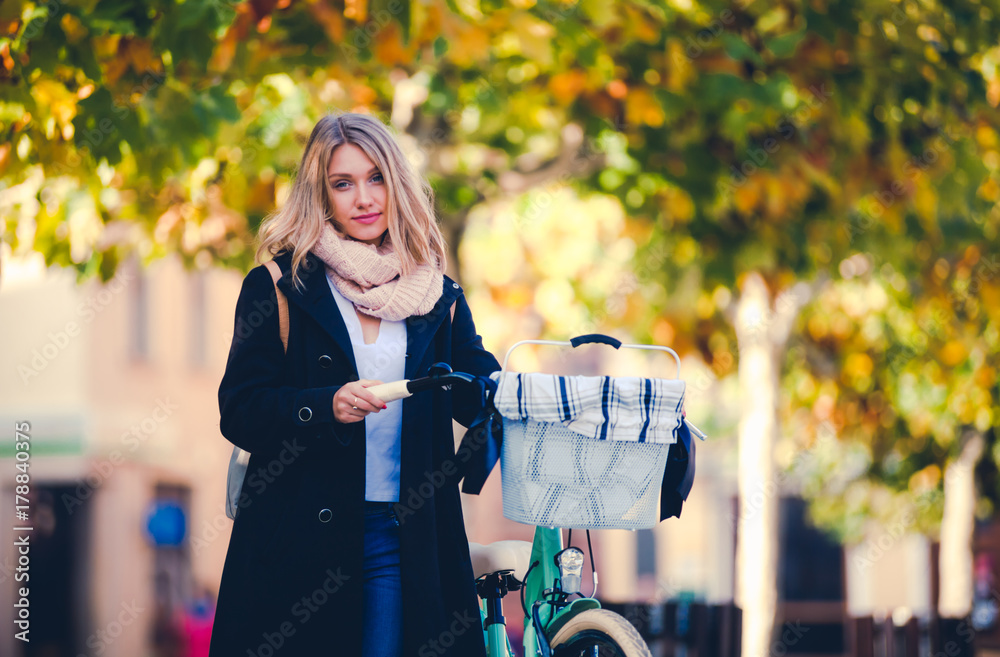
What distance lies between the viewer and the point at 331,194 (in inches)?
121

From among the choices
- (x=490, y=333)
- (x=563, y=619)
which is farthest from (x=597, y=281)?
(x=563, y=619)

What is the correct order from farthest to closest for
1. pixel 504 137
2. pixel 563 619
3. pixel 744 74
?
pixel 504 137
pixel 744 74
pixel 563 619

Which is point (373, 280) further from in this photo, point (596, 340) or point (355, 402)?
point (596, 340)

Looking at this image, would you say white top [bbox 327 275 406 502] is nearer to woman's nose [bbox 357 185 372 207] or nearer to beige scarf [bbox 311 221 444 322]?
beige scarf [bbox 311 221 444 322]

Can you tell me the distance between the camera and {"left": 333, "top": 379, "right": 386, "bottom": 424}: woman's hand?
265 centimetres

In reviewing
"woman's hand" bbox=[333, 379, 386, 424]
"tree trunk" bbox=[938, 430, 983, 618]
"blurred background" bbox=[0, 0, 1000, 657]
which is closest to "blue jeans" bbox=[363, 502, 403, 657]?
"woman's hand" bbox=[333, 379, 386, 424]

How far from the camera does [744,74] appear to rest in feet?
18.6

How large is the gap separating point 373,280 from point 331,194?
27cm

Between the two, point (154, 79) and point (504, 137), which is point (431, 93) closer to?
point (504, 137)

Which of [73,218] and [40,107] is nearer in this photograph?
[40,107]

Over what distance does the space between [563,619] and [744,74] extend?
3.41 m

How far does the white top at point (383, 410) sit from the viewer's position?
2887mm

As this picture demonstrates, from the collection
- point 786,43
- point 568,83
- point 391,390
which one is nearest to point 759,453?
point 568,83

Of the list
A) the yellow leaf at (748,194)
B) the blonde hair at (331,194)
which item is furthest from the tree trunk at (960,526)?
Answer: the blonde hair at (331,194)
